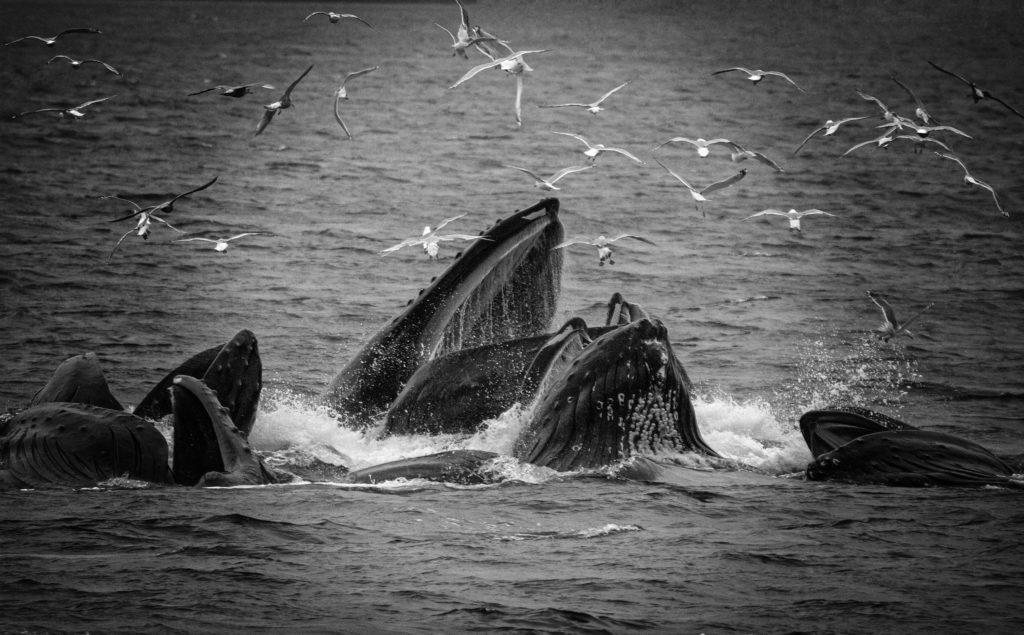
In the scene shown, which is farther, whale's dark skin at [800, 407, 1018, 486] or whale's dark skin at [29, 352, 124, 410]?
whale's dark skin at [29, 352, 124, 410]

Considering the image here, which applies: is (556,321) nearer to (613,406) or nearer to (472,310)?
(472,310)

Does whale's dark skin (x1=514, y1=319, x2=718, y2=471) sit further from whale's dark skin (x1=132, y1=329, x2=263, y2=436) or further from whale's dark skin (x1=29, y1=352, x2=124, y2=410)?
whale's dark skin (x1=29, y1=352, x2=124, y2=410)

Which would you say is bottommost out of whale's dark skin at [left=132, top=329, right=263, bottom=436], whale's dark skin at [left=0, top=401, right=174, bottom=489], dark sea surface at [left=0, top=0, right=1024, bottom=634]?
dark sea surface at [left=0, top=0, right=1024, bottom=634]

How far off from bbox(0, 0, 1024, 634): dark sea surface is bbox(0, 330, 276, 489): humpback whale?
0.18 meters

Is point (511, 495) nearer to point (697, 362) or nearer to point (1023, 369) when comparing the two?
point (697, 362)

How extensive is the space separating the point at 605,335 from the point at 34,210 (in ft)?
67.5

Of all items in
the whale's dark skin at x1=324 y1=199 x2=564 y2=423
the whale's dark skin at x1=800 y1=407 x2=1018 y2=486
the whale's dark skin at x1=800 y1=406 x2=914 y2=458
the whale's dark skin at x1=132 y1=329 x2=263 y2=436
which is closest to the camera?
the whale's dark skin at x1=132 y1=329 x2=263 y2=436

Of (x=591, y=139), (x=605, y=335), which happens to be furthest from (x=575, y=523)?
(x=591, y=139)

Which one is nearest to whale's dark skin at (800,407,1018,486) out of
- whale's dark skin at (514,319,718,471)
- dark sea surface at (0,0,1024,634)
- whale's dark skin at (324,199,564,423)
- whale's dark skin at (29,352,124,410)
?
dark sea surface at (0,0,1024,634)

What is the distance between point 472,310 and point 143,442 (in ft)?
9.92

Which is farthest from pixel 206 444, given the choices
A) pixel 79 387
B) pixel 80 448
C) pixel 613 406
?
pixel 613 406

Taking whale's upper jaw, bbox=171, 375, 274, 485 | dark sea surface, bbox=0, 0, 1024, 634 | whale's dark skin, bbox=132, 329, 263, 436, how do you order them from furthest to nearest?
whale's dark skin, bbox=132, 329, 263, 436 < whale's upper jaw, bbox=171, 375, 274, 485 < dark sea surface, bbox=0, 0, 1024, 634

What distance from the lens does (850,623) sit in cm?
939

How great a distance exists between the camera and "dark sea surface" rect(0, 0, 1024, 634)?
988 centimetres
